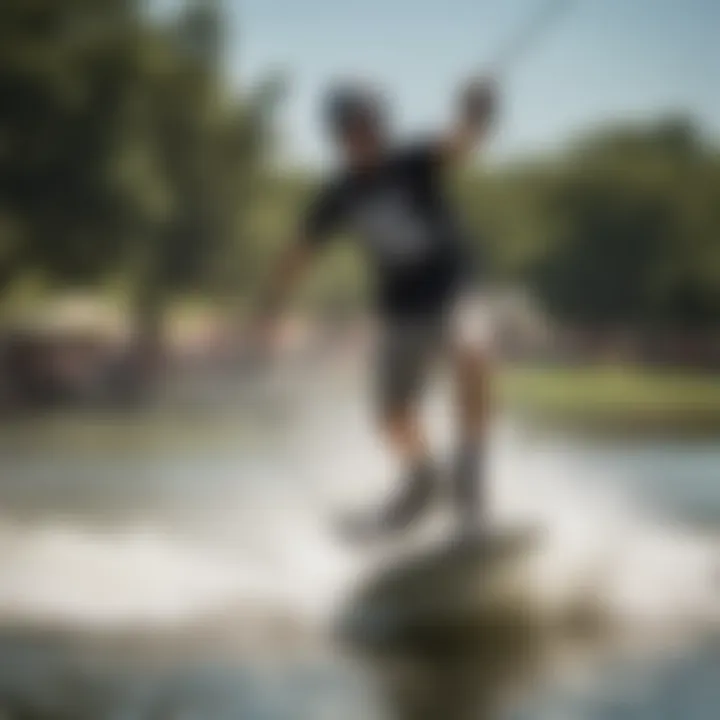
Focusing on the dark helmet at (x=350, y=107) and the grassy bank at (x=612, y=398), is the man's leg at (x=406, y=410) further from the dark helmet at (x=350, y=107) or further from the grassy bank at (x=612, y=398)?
the dark helmet at (x=350, y=107)

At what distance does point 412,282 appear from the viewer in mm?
1354

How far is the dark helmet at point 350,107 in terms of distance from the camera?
4.46 ft

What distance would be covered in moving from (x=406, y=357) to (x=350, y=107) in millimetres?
227

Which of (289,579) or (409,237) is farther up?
(409,237)

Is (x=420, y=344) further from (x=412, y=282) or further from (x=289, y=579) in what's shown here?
(x=289, y=579)

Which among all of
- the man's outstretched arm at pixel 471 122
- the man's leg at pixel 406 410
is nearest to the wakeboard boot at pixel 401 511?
the man's leg at pixel 406 410

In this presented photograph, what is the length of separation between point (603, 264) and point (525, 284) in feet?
0.24

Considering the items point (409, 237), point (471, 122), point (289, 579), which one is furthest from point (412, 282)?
point (289, 579)

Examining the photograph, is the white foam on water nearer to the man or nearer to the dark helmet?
the man

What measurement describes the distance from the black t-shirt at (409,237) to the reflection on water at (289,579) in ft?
0.36

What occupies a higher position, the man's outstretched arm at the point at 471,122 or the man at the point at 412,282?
the man's outstretched arm at the point at 471,122

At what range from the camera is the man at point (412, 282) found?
1.35 m

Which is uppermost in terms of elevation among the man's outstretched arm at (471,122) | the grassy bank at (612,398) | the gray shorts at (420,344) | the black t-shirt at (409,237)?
the man's outstretched arm at (471,122)

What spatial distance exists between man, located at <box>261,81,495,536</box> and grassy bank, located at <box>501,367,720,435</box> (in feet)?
0.14
